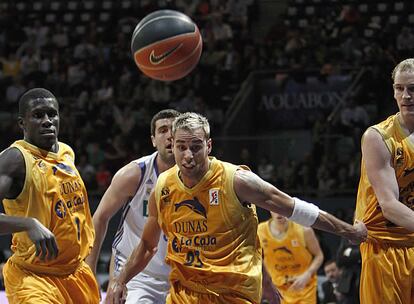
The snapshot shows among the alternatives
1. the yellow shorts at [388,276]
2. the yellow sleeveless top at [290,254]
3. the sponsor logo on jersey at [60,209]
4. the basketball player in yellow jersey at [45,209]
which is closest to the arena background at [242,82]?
the yellow sleeveless top at [290,254]

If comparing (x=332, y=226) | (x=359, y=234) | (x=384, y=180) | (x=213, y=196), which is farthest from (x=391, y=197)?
(x=213, y=196)

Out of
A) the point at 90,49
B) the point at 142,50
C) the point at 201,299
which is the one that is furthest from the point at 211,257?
the point at 90,49

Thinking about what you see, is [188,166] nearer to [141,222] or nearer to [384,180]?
[384,180]

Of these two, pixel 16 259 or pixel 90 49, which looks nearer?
pixel 16 259

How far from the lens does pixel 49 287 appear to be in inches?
198

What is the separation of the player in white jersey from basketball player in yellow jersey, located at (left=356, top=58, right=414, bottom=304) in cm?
161

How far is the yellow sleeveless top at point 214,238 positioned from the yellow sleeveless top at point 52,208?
0.64 m

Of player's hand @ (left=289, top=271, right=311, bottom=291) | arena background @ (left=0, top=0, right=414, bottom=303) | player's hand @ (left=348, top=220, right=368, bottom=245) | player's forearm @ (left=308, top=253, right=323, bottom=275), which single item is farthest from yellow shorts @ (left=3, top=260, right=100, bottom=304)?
arena background @ (left=0, top=0, right=414, bottom=303)

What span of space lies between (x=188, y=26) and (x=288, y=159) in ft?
17.5

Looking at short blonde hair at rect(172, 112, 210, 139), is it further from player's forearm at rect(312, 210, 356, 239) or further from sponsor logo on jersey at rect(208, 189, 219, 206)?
player's forearm at rect(312, 210, 356, 239)

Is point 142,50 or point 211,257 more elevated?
point 142,50

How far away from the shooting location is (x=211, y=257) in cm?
487

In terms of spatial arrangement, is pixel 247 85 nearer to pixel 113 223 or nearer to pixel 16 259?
pixel 113 223

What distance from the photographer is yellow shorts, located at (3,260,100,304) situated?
4.94 m
